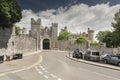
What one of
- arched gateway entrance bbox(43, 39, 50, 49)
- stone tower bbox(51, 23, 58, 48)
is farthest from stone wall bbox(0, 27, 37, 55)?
arched gateway entrance bbox(43, 39, 50, 49)

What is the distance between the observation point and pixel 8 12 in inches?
1362

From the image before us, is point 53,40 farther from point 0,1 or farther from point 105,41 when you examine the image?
point 0,1

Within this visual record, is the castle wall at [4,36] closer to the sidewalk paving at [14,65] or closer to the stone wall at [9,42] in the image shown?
the stone wall at [9,42]

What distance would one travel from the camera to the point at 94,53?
134 feet

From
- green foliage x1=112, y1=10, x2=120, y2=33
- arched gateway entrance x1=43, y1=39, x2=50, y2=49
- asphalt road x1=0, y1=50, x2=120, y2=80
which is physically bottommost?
asphalt road x1=0, y1=50, x2=120, y2=80

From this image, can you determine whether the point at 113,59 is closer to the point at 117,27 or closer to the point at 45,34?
the point at 117,27

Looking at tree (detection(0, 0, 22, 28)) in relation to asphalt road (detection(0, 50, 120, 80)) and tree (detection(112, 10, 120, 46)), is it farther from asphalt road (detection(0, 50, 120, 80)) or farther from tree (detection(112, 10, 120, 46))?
tree (detection(112, 10, 120, 46))

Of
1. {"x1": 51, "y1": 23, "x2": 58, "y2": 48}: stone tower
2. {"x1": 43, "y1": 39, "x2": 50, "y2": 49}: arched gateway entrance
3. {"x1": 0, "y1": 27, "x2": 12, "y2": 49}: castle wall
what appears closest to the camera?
{"x1": 0, "y1": 27, "x2": 12, "y2": 49}: castle wall

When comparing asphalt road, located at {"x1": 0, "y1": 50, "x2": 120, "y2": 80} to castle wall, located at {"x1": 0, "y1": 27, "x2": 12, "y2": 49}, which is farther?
castle wall, located at {"x1": 0, "y1": 27, "x2": 12, "y2": 49}

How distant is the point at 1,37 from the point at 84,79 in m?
23.1

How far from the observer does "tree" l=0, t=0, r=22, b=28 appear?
3312 centimetres

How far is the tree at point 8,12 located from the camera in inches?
1304

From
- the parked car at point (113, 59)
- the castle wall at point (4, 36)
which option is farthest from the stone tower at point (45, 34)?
the parked car at point (113, 59)

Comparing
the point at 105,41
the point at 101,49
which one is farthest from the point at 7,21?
the point at 105,41
